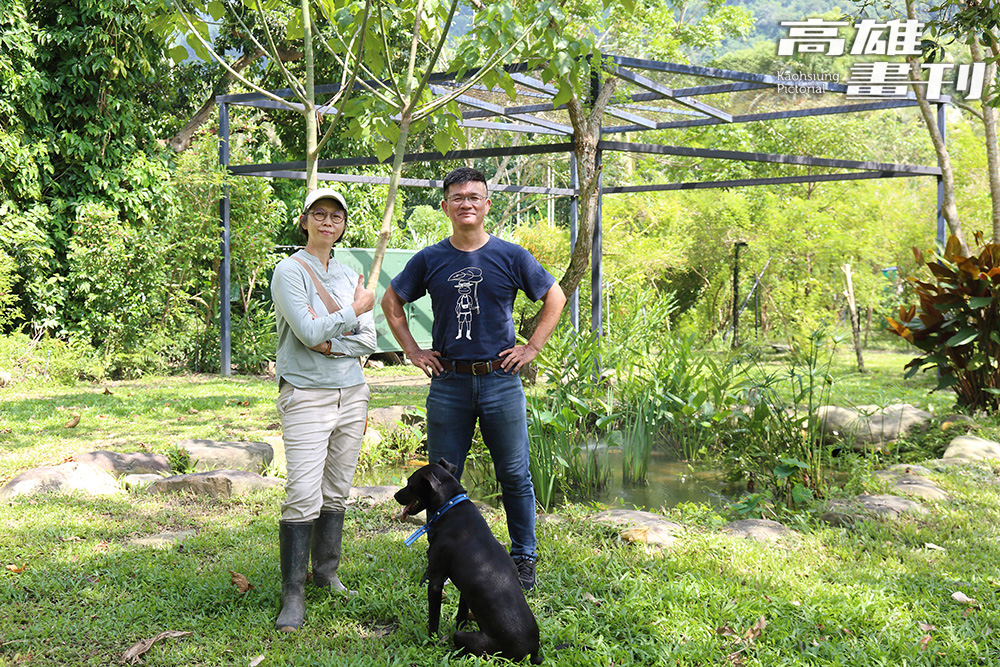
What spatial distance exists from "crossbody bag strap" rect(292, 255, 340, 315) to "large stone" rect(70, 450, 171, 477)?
2632 millimetres

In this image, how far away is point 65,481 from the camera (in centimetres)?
455

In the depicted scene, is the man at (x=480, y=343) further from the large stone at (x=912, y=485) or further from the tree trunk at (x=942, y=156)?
the tree trunk at (x=942, y=156)

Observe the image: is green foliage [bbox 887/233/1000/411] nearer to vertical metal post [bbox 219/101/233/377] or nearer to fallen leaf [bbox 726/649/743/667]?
fallen leaf [bbox 726/649/743/667]

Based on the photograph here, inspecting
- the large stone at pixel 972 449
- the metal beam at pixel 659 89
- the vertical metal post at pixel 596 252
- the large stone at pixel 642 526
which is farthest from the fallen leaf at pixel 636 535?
the metal beam at pixel 659 89

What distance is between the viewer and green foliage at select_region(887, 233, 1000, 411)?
6270 millimetres

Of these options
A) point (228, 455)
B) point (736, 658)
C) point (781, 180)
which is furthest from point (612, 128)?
point (736, 658)

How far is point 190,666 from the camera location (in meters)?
2.60

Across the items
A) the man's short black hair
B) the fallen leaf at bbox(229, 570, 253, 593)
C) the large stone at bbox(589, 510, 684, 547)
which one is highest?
the man's short black hair

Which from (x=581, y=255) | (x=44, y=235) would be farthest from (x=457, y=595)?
(x=44, y=235)

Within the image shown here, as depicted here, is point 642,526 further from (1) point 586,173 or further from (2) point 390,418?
(1) point 586,173

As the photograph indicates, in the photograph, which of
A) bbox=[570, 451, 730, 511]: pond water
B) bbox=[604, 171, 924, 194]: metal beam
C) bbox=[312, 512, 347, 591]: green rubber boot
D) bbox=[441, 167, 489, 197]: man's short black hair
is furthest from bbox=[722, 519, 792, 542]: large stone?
bbox=[604, 171, 924, 194]: metal beam

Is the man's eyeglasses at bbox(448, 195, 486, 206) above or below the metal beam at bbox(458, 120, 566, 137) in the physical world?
below

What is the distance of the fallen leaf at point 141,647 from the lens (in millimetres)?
2627

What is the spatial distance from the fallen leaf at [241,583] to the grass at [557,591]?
0.02m
